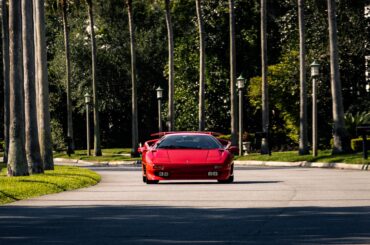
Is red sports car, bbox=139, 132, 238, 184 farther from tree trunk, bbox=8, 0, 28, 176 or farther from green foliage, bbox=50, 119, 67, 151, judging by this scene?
green foliage, bbox=50, 119, 67, 151

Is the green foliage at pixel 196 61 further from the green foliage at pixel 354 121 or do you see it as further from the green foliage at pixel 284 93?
the green foliage at pixel 354 121

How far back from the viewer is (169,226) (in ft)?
54.4

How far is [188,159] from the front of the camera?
3000cm

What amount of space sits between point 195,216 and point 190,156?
11.7m

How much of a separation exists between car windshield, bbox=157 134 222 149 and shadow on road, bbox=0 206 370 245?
33.6 feet

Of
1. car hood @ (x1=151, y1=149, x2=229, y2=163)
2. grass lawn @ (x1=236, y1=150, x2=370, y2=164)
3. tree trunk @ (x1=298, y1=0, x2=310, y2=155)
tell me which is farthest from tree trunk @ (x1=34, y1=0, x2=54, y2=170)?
tree trunk @ (x1=298, y1=0, x2=310, y2=155)

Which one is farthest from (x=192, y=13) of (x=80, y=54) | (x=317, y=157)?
(x=317, y=157)

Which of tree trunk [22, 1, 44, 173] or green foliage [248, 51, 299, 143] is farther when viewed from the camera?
green foliage [248, 51, 299, 143]

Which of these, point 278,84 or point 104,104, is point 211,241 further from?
point 104,104

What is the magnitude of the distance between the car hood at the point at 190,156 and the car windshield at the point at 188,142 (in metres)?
0.38

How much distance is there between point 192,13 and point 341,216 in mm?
65130

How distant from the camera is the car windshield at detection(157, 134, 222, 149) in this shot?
30.9m

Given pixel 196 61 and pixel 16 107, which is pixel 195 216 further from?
pixel 196 61

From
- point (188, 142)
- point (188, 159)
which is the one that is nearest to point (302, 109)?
point (188, 142)
